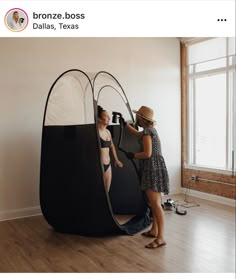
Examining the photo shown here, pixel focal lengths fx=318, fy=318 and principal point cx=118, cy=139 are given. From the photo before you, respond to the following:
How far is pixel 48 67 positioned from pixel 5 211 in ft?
4.81

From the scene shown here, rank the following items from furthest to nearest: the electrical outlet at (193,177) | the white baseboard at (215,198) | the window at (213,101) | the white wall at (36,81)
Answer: the electrical outlet at (193,177) → the white wall at (36,81) → the white baseboard at (215,198) → the window at (213,101)

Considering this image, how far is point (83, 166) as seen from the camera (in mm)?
2346

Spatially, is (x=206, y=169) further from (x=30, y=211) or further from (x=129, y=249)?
(x=30, y=211)

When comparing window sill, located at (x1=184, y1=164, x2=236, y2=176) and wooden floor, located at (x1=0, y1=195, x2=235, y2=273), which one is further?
window sill, located at (x1=184, y1=164, x2=236, y2=176)

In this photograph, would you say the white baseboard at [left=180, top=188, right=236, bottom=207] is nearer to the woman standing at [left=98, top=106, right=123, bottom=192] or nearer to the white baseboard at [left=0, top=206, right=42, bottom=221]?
the woman standing at [left=98, top=106, right=123, bottom=192]

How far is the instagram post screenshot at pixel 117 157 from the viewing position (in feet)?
7.07

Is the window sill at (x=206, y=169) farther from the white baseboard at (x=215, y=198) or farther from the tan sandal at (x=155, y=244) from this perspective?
the tan sandal at (x=155, y=244)

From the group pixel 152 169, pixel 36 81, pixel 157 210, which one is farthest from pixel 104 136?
pixel 36 81
